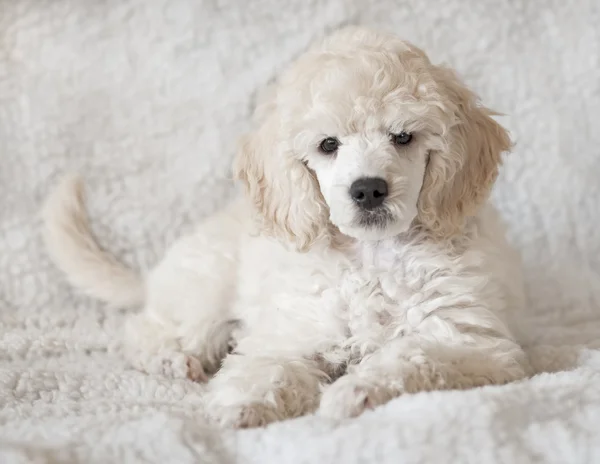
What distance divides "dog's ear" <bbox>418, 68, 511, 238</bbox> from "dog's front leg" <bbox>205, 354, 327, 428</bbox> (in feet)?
1.60

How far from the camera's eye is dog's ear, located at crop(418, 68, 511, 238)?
1957 millimetres

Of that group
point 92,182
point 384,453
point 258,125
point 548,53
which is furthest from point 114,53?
point 384,453

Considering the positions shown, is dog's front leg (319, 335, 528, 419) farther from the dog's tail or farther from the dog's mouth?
the dog's tail

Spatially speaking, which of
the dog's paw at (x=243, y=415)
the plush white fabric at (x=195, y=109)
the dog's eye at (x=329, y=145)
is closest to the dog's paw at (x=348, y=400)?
the dog's paw at (x=243, y=415)

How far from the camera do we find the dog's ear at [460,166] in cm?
196

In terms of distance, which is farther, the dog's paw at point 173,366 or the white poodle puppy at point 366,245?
the dog's paw at point 173,366

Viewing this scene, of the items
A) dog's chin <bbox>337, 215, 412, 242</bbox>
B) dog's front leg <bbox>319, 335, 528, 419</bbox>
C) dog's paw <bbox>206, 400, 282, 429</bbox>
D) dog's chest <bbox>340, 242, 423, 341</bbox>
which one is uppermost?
dog's chin <bbox>337, 215, 412, 242</bbox>

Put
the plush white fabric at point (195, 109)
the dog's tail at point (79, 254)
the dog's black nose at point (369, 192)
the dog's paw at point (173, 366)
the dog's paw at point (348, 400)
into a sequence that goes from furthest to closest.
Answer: the plush white fabric at point (195, 109), the dog's tail at point (79, 254), the dog's paw at point (173, 366), the dog's black nose at point (369, 192), the dog's paw at point (348, 400)

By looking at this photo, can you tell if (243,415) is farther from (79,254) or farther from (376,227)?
(79,254)

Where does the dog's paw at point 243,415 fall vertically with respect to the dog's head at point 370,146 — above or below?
below

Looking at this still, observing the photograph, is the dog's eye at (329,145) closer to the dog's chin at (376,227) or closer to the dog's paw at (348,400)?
the dog's chin at (376,227)

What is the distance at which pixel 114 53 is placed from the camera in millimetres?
3146

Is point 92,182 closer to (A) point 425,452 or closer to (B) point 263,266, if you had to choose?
(B) point 263,266

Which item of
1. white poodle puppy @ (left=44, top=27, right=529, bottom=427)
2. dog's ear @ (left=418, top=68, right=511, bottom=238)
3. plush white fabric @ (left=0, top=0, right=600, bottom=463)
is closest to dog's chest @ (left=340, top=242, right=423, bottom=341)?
white poodle puppy @ (left=44, top=27, right=529, bottom=427)
